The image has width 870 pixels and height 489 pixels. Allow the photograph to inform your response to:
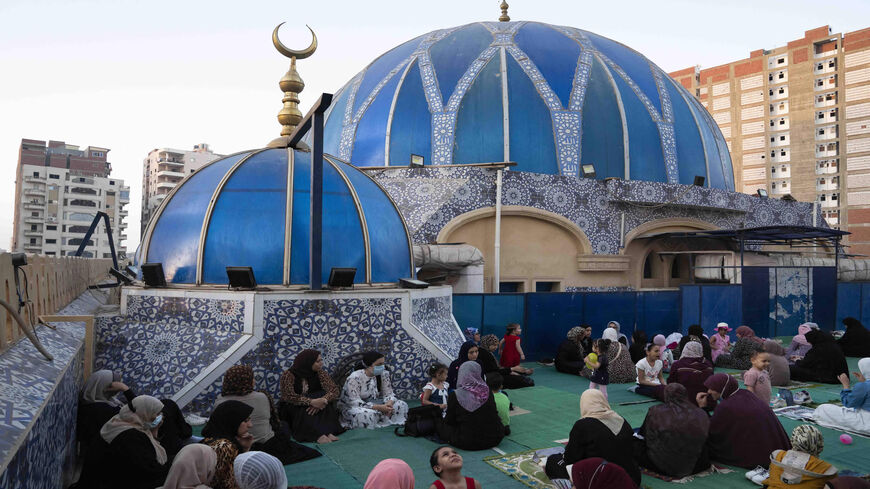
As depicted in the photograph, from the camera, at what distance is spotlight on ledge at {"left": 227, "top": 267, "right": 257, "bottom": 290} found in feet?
23.7

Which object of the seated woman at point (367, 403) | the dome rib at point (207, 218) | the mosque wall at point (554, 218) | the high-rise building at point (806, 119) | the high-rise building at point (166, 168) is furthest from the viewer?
the high-rise building at point (166, 168)

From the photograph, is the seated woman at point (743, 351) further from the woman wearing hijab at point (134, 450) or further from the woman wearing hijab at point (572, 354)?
the woman wearing hijab at point (134, 450)

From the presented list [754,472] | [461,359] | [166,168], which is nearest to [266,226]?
[461,359]

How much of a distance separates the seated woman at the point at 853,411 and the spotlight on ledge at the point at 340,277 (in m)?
5.92

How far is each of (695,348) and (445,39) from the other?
15.1 m

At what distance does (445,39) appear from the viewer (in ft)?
63.9

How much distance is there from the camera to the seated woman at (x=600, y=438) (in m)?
4.24

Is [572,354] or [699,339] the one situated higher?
[699,339]

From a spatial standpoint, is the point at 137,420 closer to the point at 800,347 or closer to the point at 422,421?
the point at 422,421

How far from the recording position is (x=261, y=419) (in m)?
5.04

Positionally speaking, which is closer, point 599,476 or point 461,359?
point 599,476

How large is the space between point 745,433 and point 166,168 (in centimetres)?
8052

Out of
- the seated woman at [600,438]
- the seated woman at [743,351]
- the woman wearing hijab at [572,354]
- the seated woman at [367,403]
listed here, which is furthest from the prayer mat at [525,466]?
the seated woman at [743,351]

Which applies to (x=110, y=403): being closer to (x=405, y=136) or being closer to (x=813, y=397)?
(x=813, y=397)
